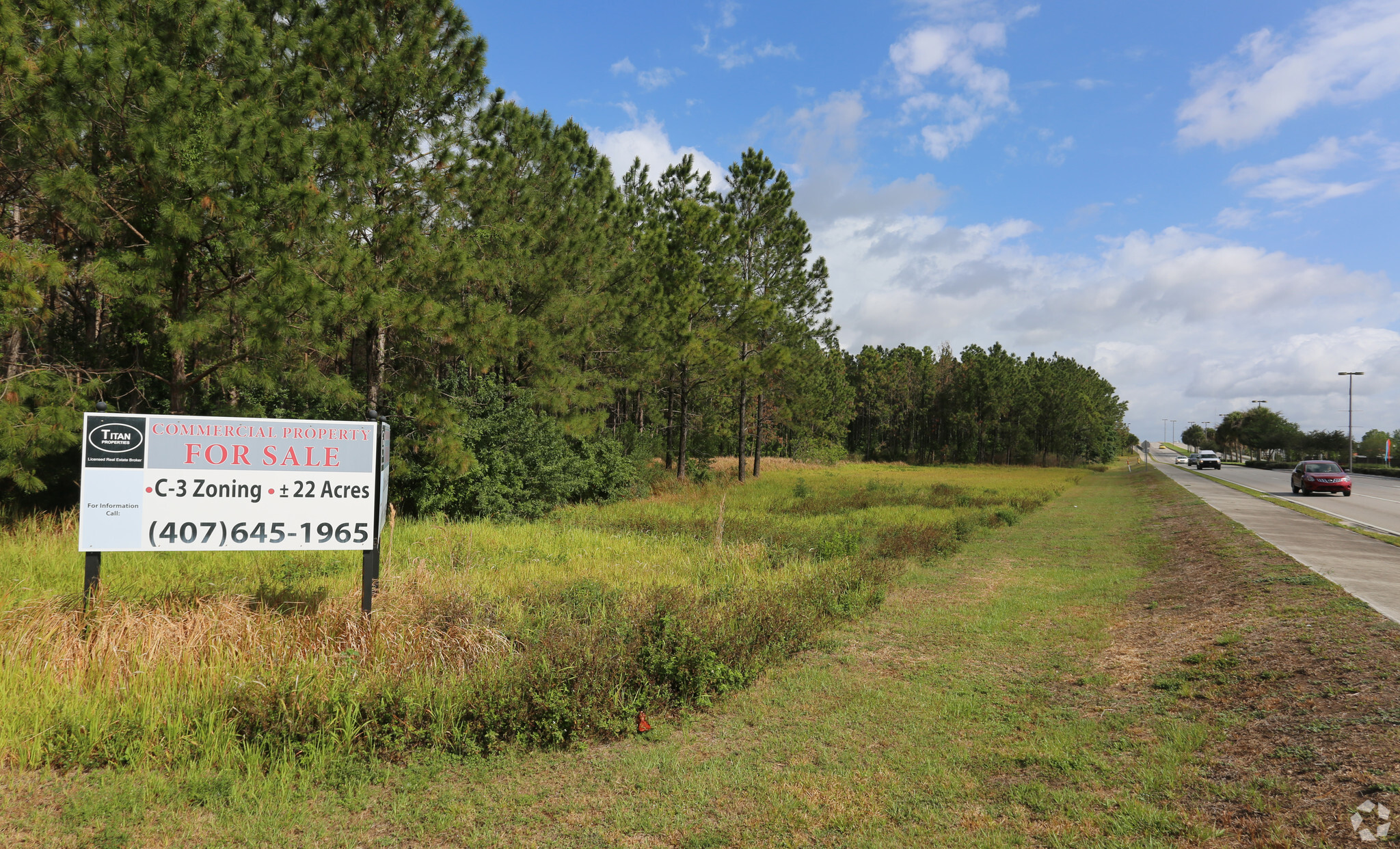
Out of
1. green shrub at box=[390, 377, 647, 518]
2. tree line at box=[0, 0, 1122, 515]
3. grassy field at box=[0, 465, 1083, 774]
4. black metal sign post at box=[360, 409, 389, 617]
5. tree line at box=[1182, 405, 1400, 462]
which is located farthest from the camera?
tree line at box=[1182, 405, 1400, 462]

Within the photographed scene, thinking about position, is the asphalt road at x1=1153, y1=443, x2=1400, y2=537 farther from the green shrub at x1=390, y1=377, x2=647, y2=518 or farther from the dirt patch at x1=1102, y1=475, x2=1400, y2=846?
the green shrub at x1=390, y1=377, x2=647, y2=518

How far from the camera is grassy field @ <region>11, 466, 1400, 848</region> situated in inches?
143

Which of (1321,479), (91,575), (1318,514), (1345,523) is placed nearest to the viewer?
(91,575)

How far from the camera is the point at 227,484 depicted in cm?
616

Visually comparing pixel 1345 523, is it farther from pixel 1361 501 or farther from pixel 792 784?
pixel 792 784

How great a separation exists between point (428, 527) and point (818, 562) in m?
7.56

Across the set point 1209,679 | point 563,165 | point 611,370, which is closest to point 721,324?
point 611,370

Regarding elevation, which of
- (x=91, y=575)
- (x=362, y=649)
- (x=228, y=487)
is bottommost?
(x=362, y=649)

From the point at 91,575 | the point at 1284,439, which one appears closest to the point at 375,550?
the point at 91,575

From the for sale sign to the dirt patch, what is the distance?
6.77 metres

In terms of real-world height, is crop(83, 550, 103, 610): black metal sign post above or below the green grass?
above

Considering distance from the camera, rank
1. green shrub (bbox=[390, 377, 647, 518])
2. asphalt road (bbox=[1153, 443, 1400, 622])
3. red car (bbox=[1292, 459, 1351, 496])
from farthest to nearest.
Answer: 1. red car (bbox=[1292, 459, 1351, 496])
2. green shrub (bbox=[390, 377, 647, 518])
3. asphalt road (bbox=[1153, 443, 1400, 622])

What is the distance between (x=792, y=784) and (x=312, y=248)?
38.6ft

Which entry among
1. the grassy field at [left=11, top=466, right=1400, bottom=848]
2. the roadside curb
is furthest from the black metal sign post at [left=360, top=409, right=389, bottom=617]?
the roadside curb
